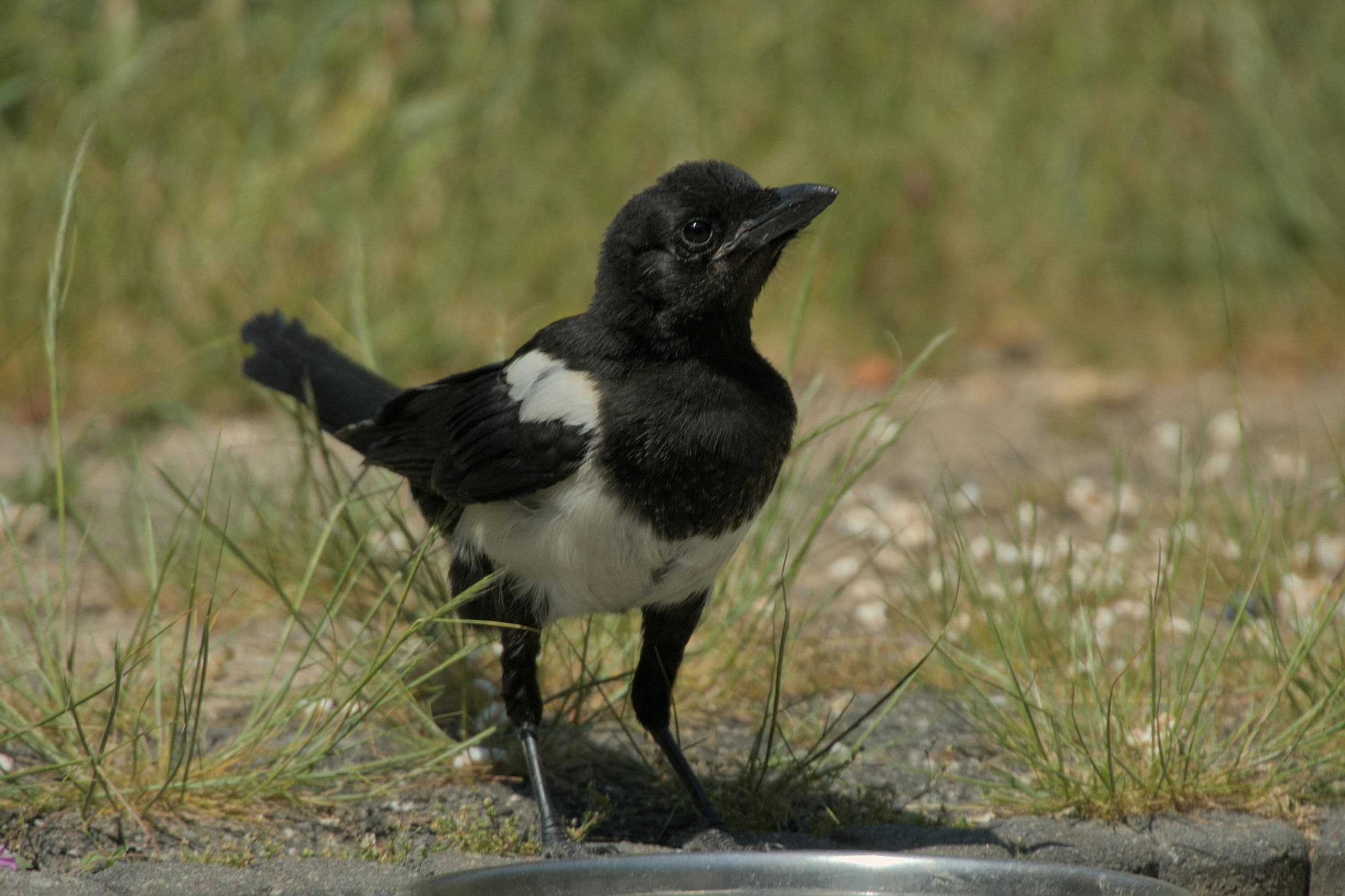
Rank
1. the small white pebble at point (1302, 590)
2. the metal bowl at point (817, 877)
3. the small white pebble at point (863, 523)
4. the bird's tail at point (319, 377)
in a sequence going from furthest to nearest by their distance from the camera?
1. the small white pebble at point (863, 523)
2. the bird's tail at point (319, 377)
3. the small white pebble at point (1302, 590)
4. the metal bowl at point (817, 877)

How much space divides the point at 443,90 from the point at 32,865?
16.9ft

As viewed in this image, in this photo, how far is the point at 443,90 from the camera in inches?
269

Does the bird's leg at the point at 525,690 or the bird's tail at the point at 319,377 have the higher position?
the bird's tail at the point at 319,377

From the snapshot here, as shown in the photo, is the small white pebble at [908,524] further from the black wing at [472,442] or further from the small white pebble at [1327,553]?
the black wing at [472,442]

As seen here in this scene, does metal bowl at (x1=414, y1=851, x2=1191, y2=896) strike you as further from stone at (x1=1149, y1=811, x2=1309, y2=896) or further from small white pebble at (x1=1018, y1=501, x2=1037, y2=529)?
small white pebble at (x1=1018, y1=501, x2=1037, y2=529)

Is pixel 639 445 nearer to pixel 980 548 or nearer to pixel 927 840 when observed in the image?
pixel 927 840

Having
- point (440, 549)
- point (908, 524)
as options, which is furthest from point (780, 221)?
point (908, 524)

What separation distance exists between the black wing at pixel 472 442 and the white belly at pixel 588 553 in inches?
1.6

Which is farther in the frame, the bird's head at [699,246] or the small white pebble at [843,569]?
the small white pebble at [843,569]

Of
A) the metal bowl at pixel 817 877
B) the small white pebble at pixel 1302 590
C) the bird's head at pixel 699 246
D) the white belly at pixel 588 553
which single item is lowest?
the metal bowl at pixel 817 877

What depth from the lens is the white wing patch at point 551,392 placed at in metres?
2.53

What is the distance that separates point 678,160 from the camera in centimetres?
643

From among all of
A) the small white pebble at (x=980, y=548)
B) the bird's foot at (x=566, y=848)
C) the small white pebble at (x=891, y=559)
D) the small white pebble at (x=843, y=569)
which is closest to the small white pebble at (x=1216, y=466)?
the small white pebble at (x=980, y=548)

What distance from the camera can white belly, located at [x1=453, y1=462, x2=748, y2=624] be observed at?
8.18 feet
